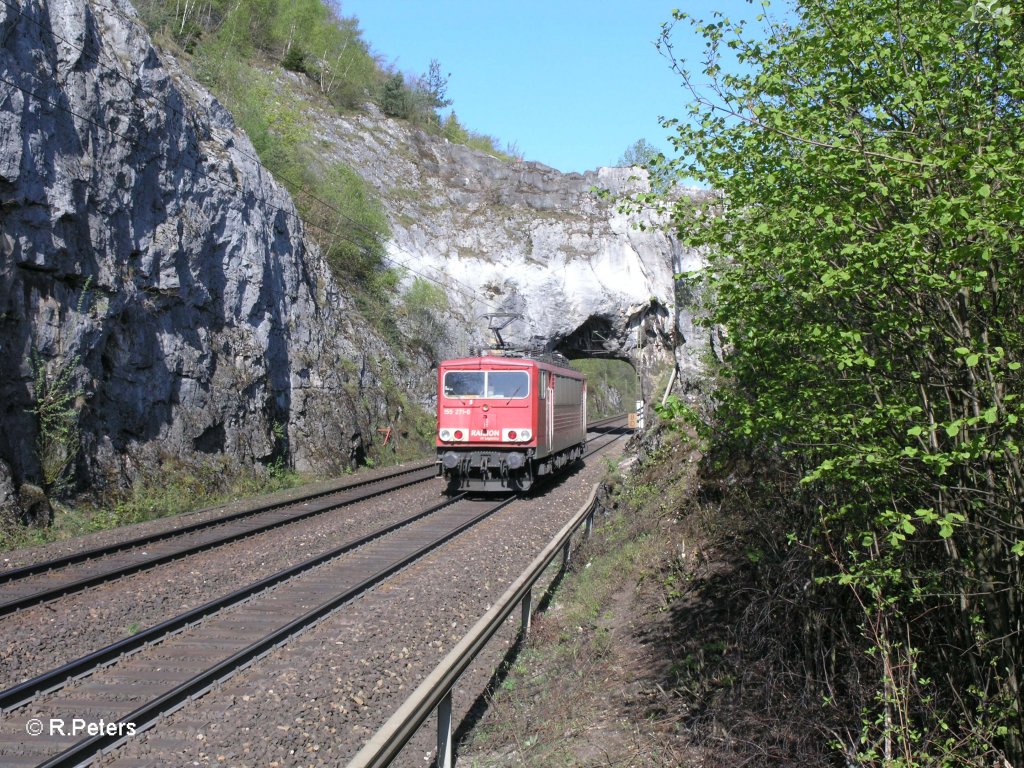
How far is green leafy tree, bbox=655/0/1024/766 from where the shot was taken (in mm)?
3502

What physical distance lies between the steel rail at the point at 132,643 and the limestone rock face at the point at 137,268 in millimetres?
6431

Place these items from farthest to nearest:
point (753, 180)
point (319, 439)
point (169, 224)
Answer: point (319, 439) < point (169, 224) < point (753, 180)

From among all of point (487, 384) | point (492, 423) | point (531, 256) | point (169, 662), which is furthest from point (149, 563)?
point (531, 256)

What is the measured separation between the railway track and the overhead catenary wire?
11.2 meters

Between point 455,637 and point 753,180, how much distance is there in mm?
5056

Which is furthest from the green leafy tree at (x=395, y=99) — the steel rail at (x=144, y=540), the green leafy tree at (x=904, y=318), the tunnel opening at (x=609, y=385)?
the green leafy tree at (x=904, y=318)

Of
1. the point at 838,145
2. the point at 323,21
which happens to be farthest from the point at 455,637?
the point at 323,21

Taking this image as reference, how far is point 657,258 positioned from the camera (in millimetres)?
42031

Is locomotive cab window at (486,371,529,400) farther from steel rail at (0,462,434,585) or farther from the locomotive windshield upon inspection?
steel rail at (0,462,434,585)

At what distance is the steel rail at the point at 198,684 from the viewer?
15.9 feet

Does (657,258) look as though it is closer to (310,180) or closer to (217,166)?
(310,180)

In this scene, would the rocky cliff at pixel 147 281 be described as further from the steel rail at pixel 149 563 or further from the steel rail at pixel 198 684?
the steel rail at pixel 198 684

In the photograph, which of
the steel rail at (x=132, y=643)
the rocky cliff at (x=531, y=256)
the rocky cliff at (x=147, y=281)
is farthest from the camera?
the rocky cliff at (x=531, y=256)

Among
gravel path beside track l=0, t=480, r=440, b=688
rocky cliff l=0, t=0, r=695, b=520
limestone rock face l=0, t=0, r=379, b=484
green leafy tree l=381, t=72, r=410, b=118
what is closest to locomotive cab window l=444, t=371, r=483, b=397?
rocky cliff l=0, t=0, r=695, b=520
